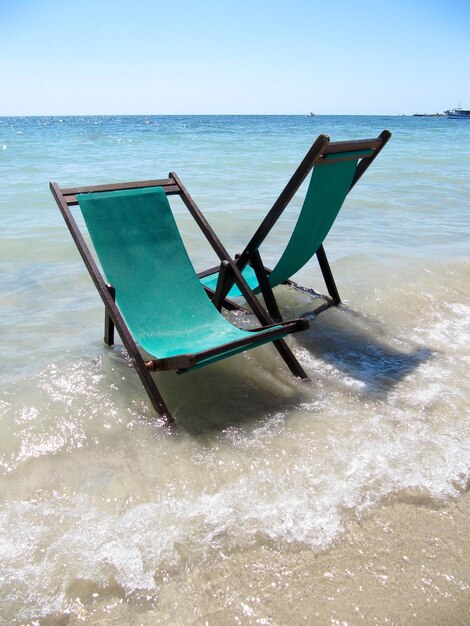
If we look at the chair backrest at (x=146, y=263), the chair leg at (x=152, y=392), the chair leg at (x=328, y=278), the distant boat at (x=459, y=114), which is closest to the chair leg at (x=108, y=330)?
the chair backrest at (x=146, y=263)

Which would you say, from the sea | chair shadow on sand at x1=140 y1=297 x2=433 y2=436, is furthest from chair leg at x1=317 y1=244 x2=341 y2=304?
chair shadow on sand at x1=140 y1=297 x2=433 y2=436

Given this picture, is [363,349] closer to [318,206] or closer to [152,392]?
[318,206]

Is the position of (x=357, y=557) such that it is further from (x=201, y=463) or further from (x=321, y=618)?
(x=201, y=463)

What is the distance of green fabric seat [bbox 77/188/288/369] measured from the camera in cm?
306

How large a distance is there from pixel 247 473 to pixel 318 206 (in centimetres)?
179

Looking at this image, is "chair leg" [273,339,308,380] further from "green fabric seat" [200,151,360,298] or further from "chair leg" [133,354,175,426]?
"chair leg" [133,354,175,426]

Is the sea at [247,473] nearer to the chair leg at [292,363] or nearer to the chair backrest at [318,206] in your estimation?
the chair leg at [292,363]

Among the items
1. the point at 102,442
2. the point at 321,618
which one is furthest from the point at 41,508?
the point at 321,618

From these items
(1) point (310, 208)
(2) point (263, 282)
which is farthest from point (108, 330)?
(1) point (310, 208)

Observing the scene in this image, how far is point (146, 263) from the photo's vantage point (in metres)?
3.34

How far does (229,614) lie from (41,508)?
896 mm

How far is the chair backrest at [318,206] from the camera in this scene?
3400 mm

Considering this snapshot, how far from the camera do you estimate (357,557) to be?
198 centimetres

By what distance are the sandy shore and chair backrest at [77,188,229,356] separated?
4.35 ft
